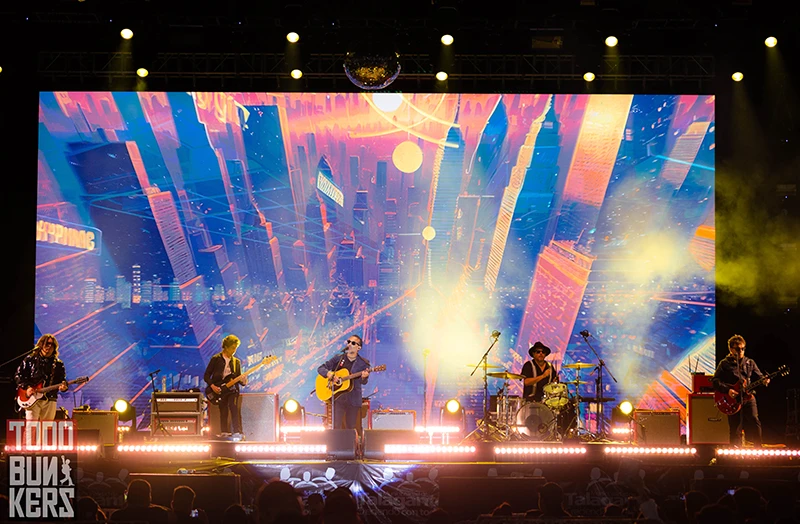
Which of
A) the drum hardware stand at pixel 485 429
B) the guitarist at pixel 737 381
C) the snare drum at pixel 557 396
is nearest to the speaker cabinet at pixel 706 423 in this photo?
the guitarist at pixel 737 381

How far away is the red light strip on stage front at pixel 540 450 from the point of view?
960 centimetres

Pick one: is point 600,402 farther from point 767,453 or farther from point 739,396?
point 767,453

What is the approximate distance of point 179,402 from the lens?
35.2 feet

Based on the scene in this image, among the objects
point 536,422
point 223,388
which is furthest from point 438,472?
point 223,388

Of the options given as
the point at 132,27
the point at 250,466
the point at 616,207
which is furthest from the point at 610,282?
the point at 132,27

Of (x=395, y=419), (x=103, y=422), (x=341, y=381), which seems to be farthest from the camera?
(x=395, y=419)

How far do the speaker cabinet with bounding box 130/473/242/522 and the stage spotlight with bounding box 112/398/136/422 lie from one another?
4019 mm

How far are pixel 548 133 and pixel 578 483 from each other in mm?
5321

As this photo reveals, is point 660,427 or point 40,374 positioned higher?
point 40,374

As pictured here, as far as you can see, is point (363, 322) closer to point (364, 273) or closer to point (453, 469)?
point (364, 273)

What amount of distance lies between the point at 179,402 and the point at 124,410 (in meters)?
1.13

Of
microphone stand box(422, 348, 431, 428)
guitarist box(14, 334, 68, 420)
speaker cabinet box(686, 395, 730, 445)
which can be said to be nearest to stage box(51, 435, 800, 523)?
speaker cabinet box(686, 395, 730, 445)

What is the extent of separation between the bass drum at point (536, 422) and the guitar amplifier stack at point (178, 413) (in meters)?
3.83

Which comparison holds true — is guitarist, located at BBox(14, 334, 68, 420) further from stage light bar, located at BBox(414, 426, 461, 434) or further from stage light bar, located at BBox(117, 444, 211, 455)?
stage light bar, located at BBox(414, 426, 461, 434)
